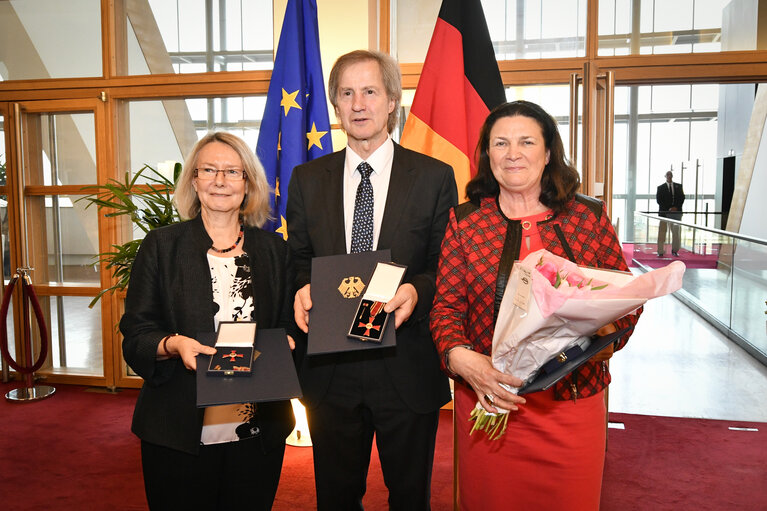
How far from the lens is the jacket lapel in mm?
1870

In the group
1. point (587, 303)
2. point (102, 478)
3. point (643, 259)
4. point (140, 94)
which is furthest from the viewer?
point (643, 259)

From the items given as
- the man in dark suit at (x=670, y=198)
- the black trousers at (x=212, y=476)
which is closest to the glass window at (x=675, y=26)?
the black trousers at (x=212, y=476)

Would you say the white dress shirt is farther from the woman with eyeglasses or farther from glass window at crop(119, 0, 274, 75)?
glass window at crop(119, 0, 274, 75)

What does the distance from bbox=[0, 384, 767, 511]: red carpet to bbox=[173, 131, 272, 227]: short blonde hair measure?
1674mm

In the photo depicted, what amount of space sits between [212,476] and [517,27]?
11.7 ft

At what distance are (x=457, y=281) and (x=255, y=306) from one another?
60 cm

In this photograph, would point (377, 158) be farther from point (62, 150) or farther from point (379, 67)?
point (62, 150)

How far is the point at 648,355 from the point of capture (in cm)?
570

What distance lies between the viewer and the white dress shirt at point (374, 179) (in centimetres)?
193

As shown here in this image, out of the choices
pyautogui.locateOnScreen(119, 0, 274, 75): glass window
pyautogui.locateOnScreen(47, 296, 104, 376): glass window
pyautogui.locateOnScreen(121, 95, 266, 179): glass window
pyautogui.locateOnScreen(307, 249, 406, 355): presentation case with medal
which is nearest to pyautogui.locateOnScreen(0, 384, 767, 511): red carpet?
pyautogui.locateOnScreen(47, 296, 104, 376): glass window

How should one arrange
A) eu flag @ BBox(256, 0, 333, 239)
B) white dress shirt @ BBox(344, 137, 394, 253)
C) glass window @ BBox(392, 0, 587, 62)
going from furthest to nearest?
glass window @ BBox(392, 0, 587, 62) < eu flag @ BBox(256, 0, 333, 239) < white dress shirt @ BBox(344, 137, 394, 253)

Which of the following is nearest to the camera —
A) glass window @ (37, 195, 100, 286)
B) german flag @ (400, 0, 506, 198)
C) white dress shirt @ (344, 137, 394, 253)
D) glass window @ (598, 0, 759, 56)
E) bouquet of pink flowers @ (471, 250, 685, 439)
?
bouquet of pink flowers @ (471, 250, 685, 439)

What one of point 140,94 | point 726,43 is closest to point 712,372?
point 726,43

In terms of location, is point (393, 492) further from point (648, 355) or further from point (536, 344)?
point (648, 355)
